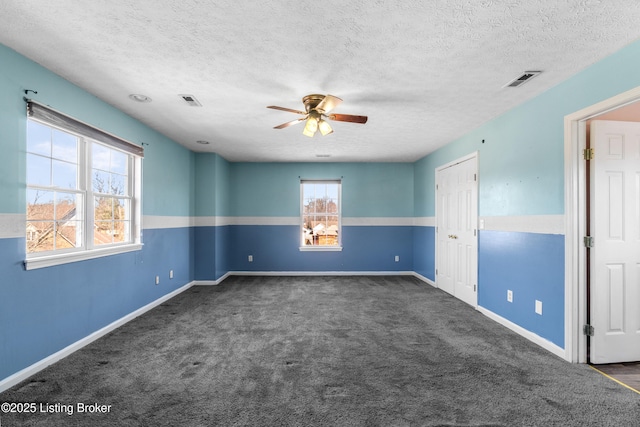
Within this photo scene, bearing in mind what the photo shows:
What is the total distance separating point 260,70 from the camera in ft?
8.41

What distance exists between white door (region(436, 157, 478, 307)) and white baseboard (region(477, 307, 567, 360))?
43 cm

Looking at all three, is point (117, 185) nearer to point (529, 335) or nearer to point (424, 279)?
point (529, 335)

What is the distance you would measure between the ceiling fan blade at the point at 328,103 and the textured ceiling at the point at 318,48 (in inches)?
5.3

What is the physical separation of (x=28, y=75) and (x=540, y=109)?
14.7 ft

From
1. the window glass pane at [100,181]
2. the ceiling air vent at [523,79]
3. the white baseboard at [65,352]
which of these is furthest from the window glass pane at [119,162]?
the ceiling air vent at [523,79]

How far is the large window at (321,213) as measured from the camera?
6750mm

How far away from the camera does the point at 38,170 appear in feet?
8.53

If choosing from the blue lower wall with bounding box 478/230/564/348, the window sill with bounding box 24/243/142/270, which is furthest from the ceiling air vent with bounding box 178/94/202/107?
the blue lower wall with bounding box 478/230/564/348

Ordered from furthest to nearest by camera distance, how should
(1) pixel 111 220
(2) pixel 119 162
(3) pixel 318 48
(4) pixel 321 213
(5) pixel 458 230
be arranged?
1. (4) pixel 321 213
2. (5) pixel 458 230
3. (2) pixel 119 162
4. (1) pixel 111 220
5. (3) pixel 318 48

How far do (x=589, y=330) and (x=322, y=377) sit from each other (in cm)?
230

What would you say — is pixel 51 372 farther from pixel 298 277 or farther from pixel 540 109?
pixel 540 109

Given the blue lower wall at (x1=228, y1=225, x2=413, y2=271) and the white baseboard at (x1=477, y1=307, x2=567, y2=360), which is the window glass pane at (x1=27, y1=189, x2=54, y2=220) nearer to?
the blue lower wall at (x1=228, y1=225, x2=413, y2=271)

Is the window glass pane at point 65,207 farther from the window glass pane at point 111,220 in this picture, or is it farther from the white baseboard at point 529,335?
the white baseboard at point 529,335

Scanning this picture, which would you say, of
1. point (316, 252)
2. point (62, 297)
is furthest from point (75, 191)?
point (316, 252)
